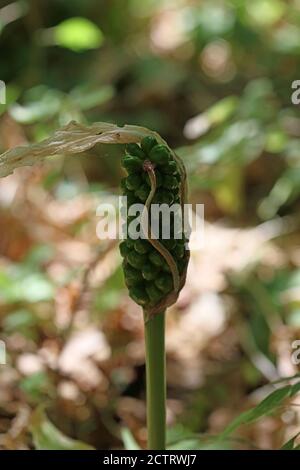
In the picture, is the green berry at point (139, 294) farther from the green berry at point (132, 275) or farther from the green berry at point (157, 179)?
the green berry at point (157, 179)

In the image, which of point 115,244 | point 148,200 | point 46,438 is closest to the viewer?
point 148,200

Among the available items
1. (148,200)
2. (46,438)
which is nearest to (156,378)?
(148,200)

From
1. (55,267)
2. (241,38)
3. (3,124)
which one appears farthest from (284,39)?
(55,267)

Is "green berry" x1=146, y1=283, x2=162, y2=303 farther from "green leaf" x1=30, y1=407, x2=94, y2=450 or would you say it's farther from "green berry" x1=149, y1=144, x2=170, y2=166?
"green leaf" x1=30, y1=407, x2=94, y2=450

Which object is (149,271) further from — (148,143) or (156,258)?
(148,143)

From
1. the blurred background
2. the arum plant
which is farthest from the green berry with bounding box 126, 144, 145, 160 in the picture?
the blurred background

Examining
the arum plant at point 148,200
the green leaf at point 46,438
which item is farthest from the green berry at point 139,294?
the green leaf at point 46,438
